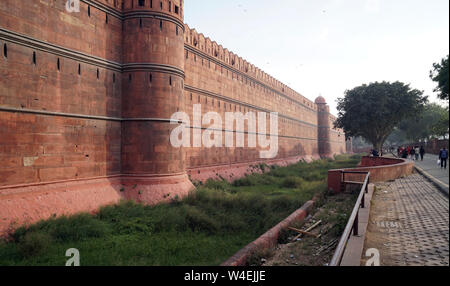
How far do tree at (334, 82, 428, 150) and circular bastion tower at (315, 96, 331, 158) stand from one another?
1485cm

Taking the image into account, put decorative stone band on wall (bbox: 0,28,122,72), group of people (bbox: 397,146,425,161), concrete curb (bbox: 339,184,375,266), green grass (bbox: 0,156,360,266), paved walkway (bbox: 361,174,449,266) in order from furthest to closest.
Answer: group of people (bbox: 397,146,425,161) → decorative stone band on wall (bbox: 0,28,122,72) → green grass (bbox: 0,156,360,266) → paved walkway (bbox: 361,174,449,266) → concrete curb (bbox: 339,184,375,266)

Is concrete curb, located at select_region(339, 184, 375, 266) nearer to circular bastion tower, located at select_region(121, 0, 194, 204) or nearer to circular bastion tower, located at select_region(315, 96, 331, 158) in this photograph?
circular bastion tower, located at select_region(121, 0, 194, 204)

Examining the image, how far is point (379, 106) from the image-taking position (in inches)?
1228

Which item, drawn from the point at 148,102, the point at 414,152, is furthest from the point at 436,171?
the point at 414,152

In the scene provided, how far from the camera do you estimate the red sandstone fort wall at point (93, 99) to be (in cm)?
880

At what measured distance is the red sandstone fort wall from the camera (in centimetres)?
880

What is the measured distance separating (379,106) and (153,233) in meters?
30.6

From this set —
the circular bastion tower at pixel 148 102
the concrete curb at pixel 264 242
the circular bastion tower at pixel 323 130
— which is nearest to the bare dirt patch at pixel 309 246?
the concrete curb at pixel 264 242

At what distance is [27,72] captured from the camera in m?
9.12

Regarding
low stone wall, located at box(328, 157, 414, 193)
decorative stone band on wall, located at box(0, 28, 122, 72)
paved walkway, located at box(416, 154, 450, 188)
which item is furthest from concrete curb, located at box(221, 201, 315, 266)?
Result: decorative stone band on wall, located at box(0, 28, 122, 72)

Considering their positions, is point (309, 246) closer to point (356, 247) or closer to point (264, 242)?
point (264, 242)
